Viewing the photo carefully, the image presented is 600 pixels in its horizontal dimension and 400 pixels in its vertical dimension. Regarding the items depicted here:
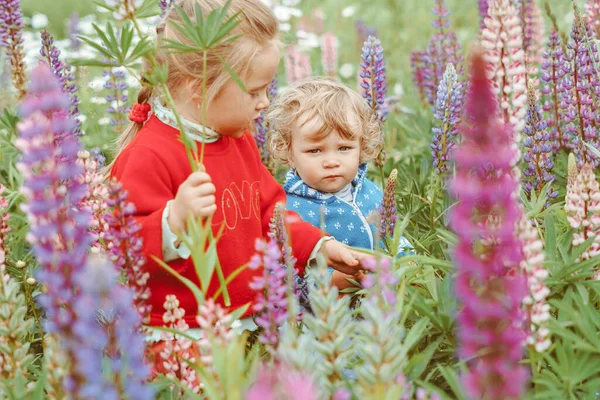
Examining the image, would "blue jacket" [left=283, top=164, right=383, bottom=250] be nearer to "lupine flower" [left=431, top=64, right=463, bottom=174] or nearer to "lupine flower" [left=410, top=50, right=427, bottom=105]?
"lupine flower" [left=431, top=64, right=463, bottom=174]

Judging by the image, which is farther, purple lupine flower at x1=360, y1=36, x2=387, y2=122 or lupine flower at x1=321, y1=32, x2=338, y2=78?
lupine flower at x1=321, y1=32, x2=338, y2=78

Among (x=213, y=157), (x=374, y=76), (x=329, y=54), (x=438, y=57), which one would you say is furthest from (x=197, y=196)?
(x=329, y=54)

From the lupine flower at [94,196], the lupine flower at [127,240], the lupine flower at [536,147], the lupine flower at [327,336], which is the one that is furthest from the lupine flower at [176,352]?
the lupine flower at [536,147]

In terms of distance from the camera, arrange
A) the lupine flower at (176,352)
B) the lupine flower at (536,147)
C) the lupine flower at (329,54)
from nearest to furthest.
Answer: the lupine flower at (176,352) < the lupine flower at (536,147) < the lupine flower at (329,54)

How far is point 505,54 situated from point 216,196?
1296 mm

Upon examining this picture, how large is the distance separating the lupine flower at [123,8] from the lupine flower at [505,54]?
3.24 feet

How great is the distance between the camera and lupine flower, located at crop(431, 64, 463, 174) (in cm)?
375

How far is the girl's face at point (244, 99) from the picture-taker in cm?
295

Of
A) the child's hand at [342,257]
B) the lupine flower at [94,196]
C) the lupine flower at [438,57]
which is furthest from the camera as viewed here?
the lupine flower at [438,57]

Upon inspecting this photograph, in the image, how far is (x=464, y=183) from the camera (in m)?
1.40

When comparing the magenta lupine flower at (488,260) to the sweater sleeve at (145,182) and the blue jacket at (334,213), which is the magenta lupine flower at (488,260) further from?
the blue jacket at (334,213)

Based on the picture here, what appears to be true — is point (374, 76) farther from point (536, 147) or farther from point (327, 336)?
point (327, 336)

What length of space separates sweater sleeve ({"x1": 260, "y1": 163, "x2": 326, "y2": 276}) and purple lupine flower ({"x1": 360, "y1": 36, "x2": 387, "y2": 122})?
853 mm

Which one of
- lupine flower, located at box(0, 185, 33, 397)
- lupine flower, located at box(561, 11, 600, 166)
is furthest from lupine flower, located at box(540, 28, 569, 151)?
lupine flower, located at box(0, 185, 33, 397)
